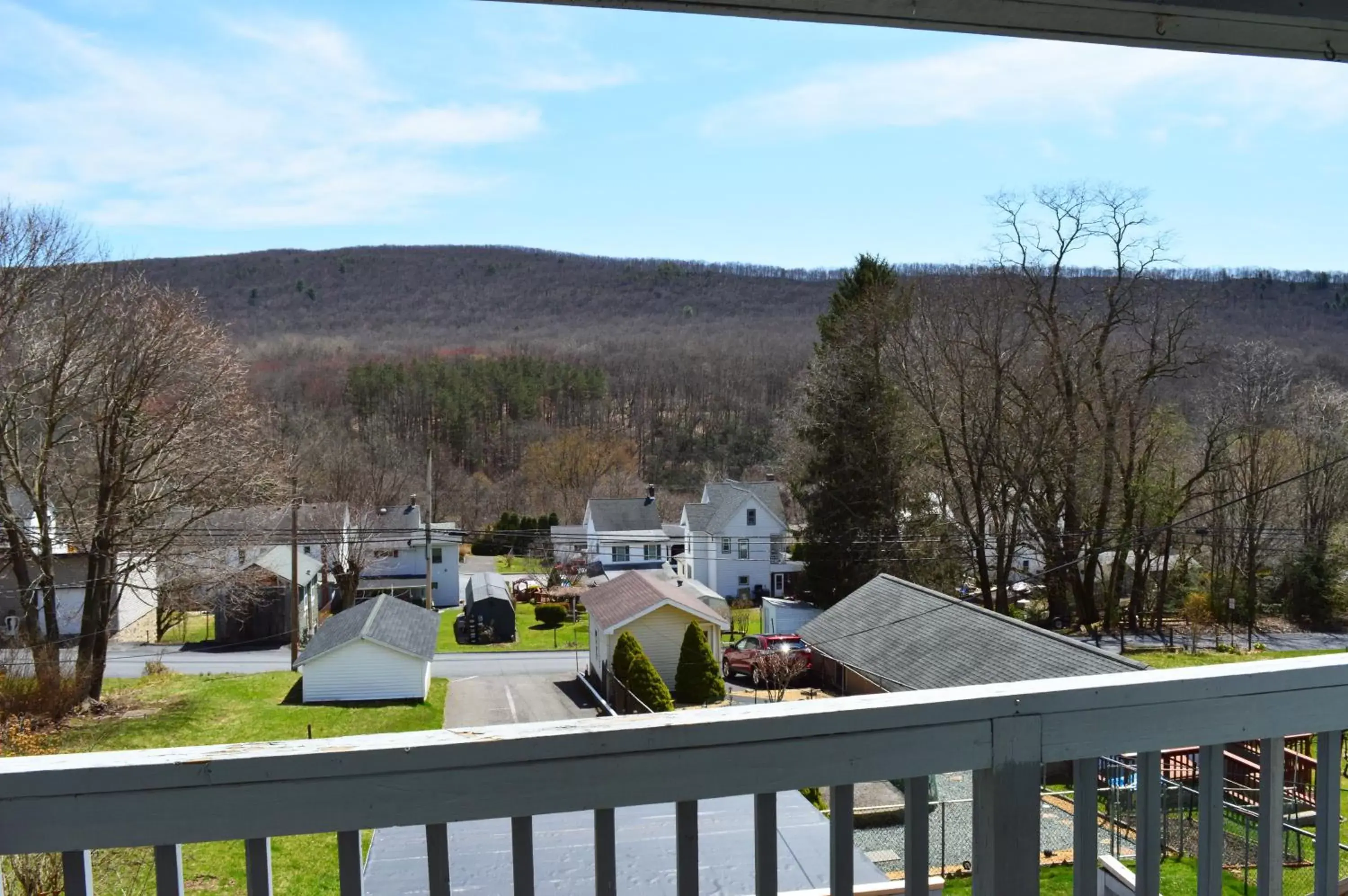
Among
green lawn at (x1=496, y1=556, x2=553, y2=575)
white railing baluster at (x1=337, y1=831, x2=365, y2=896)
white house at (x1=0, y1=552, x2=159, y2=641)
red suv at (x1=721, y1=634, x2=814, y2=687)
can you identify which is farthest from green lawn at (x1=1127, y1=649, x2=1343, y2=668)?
green lawn at (x1=496, y1=556, x2=553, y2=575)

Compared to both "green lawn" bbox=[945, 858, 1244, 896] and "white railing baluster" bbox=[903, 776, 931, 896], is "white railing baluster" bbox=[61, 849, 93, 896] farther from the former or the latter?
"green lawn" bbox=[945, 858, 1244, 896]

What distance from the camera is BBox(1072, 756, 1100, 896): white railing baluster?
118 cm

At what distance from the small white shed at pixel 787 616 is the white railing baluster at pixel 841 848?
20562 mm

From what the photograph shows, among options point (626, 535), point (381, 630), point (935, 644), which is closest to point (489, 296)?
point (626, 535)

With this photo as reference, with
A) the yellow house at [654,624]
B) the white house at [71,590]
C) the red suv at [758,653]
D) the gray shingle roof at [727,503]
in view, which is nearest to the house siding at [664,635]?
the yellow house at [654,624]

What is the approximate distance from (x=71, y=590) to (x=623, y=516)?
20.0 meters

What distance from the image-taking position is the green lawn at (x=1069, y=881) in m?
3.17

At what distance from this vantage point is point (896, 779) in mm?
1086

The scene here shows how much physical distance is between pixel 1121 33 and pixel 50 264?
13.8m

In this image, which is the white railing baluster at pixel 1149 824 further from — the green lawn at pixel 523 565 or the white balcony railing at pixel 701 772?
the green lawn at pixel 523 565

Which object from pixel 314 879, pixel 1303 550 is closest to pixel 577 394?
pixel 1303 550

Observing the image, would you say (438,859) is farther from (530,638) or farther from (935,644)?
(530,638)

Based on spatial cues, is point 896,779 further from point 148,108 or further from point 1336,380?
point 1336,380

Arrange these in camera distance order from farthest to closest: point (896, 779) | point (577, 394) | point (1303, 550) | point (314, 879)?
point (577, 394) → point (1303, 550) → point (314, 879) → point (896, 779)
